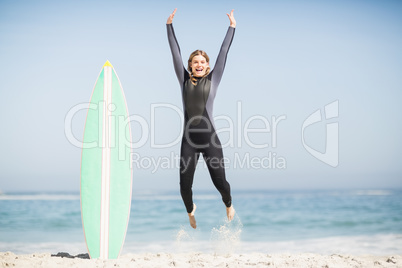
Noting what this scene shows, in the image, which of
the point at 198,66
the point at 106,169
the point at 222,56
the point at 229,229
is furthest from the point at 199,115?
the point at 106,169

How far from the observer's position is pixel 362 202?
15.6 meters

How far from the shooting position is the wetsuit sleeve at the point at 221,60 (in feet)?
11.6

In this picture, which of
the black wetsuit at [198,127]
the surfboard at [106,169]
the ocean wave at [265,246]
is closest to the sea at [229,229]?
the ocean wave at [265,246]

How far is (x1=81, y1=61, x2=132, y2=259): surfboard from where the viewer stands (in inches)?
163

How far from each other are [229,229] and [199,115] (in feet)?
3.78

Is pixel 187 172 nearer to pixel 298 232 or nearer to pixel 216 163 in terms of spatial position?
pixel 216 163

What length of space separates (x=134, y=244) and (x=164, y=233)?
4.91ft

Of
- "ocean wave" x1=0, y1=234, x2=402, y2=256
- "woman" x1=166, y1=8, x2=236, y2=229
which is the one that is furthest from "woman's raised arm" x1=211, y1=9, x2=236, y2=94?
"ocean wave" x1=0, y1=234, x2=402, y2=256

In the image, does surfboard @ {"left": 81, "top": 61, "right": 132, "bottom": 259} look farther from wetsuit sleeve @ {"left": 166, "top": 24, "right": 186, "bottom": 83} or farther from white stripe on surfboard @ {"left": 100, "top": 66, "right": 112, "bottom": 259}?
wetsuit sleeve @ {"left": 166, "top": 24, "right": 186, "bottom": 83}

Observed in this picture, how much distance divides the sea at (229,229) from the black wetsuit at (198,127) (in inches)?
23.1

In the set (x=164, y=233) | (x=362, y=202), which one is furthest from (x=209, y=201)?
(x=164, y=233)

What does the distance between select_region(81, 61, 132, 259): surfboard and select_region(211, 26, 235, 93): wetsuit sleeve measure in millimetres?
1070

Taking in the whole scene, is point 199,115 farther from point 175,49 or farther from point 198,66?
point 175,49

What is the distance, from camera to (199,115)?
3.42 m
